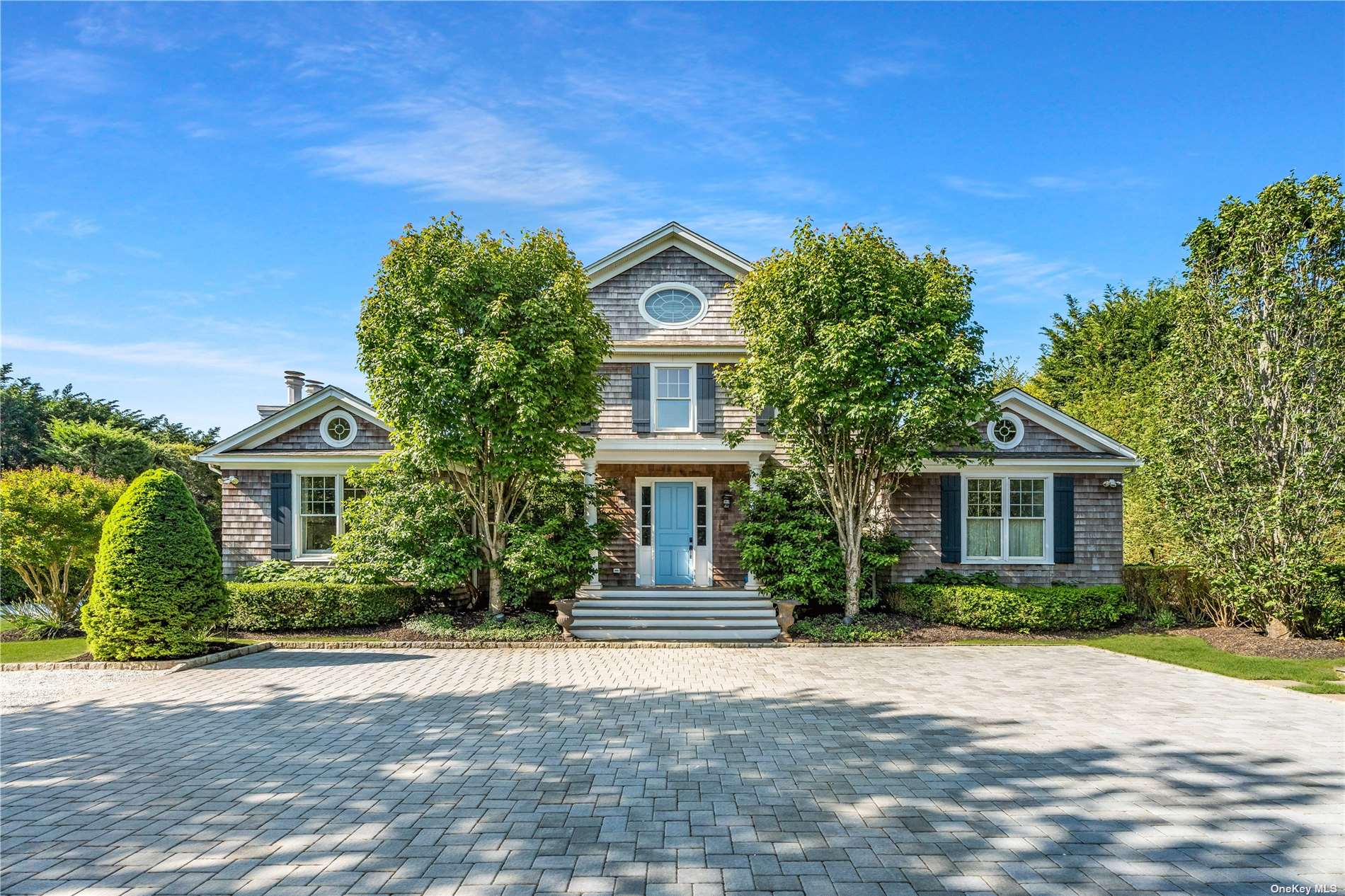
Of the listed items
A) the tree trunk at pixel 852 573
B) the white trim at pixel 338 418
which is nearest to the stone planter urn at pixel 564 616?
the tree trunk at pixel 852 573

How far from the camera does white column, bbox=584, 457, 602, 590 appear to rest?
14547 millimetres

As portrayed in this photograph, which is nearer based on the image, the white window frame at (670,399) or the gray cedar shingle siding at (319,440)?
the gray cedar shingle siding at (319,440)

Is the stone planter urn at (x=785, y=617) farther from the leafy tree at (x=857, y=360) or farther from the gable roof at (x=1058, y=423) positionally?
the gable roof at (x=1058, y=423)

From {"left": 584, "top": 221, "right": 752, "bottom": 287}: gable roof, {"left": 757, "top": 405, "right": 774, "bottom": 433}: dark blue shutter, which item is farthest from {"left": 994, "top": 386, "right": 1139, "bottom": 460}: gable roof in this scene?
{"left": 584, "top": 221, "right": 752, "bottom": 287}: gable roof

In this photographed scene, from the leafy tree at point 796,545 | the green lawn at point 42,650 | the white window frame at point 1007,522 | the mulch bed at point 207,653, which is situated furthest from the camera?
the white window frame at point 1007,522

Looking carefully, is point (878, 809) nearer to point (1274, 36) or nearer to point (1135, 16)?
point (1135, 16)

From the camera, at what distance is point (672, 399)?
16.2 metres

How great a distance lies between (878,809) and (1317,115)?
42.1 feet

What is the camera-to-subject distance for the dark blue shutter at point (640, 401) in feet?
52.5

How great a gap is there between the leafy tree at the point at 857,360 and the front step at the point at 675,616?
6.29 feet

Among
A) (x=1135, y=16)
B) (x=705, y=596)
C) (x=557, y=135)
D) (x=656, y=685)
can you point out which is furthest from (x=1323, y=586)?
(x=557, y=135)

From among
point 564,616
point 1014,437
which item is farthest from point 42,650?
point 1014,437

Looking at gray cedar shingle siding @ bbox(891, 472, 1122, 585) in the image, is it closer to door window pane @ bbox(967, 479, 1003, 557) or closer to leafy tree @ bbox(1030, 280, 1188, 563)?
door window pane @ bbox(967, 479, 1003, 557)

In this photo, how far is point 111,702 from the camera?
8.20 metres
